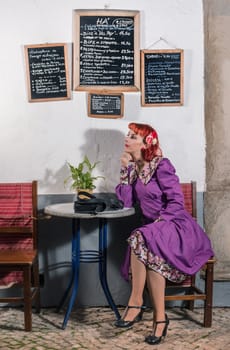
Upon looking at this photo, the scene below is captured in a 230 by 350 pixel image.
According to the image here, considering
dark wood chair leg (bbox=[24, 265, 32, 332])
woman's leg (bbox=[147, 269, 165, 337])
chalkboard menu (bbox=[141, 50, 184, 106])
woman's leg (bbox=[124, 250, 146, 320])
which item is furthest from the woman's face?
dark wood chair leg (bbox=[24, 265, 32, 332])

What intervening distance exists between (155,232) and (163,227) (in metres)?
0.08

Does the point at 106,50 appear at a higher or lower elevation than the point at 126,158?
higher

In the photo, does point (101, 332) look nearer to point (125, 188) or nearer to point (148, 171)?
point (125, 188)

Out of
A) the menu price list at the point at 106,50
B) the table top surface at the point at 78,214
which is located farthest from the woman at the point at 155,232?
the menu price list at the point at 106,50

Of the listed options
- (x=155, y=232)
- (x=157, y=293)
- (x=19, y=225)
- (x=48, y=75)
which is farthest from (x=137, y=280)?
(x=48, y=75)

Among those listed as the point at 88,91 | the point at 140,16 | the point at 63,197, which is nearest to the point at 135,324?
the point at 63,197

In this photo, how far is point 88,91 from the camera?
4.42m

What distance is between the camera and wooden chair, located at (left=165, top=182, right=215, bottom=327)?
3.98 meters

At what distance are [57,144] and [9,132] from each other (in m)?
0.39

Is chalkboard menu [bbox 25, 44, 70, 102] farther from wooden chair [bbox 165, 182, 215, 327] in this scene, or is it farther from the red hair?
wooden chair [bbox 165, 182, 215, 327]

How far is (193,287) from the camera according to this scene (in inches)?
168

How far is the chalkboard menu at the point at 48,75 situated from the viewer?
14.4 feet

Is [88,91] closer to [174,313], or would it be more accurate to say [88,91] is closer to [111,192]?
[111,192]

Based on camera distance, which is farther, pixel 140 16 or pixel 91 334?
pixel 140 16
